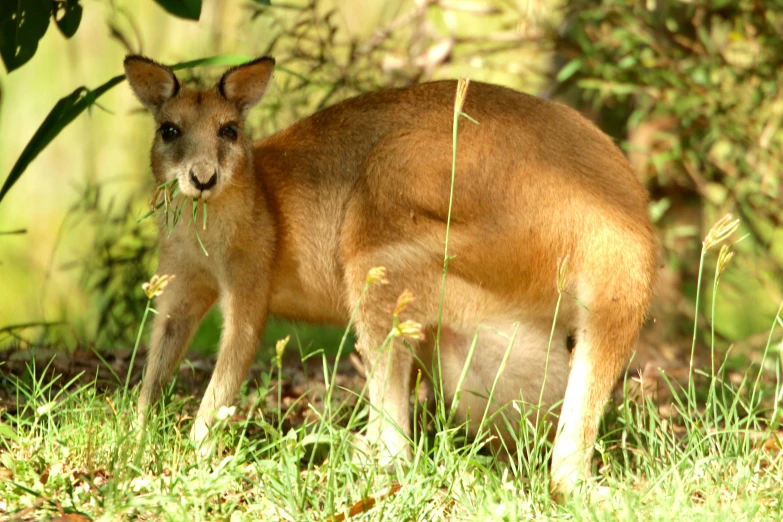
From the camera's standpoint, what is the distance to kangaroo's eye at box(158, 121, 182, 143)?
146 inches

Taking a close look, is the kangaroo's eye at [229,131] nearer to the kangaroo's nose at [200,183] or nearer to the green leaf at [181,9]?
the kangaroo's nose at [200,183]

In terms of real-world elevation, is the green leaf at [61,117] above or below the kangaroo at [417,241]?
above

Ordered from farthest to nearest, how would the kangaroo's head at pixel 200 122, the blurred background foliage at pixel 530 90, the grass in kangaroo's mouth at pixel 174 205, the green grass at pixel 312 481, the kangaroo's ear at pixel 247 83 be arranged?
the blurred background foliage at pixel 530 90 < the kangaroo's ear at pixel 247 83 < the kangaroo's head at pixel 200 122 < the grass in kangaroo's mouth at pixel 174 205 < the green grass at pixel 312 481

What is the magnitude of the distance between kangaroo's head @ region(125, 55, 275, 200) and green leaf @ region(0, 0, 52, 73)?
1.28ft

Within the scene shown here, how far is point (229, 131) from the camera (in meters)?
3.83

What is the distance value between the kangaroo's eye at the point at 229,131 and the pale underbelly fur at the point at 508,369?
41.6 inches

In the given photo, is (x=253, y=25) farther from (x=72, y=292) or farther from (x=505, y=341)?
(x=505, y=341)

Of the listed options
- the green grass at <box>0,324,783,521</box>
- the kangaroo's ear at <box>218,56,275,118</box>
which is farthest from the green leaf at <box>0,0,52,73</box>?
the green grass at <box>0,324,783,521</box>

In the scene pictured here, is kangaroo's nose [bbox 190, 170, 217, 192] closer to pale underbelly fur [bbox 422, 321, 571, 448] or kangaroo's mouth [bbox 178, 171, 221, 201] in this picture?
kangaroo's mouth [bbox 178, 171, 221, 201]

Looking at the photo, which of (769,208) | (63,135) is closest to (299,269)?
(769,208)

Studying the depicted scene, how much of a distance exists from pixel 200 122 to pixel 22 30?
754 mm

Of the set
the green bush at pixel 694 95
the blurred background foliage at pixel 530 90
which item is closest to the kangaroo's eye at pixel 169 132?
the blurred background foliage at pixel 530 90

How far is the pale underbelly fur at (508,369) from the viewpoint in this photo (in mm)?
3547

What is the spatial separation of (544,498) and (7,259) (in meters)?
4.55
